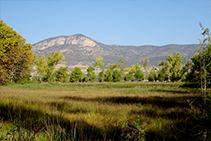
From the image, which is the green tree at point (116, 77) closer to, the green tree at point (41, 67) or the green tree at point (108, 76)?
the green tree at point (108, 76)

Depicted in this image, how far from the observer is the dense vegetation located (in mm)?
2815

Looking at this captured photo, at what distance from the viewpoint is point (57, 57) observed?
6506cm

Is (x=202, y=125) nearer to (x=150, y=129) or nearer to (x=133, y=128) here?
(x=133, y=128)

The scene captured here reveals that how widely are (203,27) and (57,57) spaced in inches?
2492

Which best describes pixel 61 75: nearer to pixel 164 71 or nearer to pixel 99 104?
pixel 164 71

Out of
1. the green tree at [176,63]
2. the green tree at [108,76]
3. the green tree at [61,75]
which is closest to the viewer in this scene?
the green tree at [176,63]

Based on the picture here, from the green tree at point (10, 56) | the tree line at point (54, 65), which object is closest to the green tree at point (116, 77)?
the tree line at point (54, 65)

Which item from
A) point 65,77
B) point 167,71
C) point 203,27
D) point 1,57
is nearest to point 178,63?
point 167,71

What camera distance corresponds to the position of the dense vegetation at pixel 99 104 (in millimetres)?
2815

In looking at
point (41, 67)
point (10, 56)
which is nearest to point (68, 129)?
point (10, 56)

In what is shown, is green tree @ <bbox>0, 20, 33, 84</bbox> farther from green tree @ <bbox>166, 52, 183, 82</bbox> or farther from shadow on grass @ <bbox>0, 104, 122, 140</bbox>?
green tree @ <bbox>166, 52, 183, 82</bbox>

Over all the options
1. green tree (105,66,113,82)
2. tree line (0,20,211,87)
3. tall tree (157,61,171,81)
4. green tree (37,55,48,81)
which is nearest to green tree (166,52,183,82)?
tree line (0,20,211,87)

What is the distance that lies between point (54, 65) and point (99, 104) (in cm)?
6137

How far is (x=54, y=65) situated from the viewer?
66750mm
